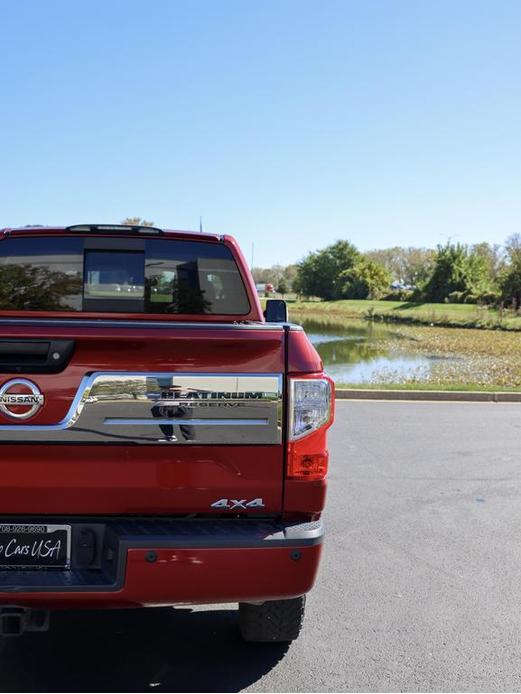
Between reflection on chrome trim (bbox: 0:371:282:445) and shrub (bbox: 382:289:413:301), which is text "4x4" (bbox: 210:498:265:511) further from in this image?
shrub (bbox: 382:289:413:301)

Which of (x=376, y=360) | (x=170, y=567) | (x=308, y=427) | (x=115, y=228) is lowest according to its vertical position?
(x=376, y=360)

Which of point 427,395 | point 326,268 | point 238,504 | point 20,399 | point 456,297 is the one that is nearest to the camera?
point 20,399

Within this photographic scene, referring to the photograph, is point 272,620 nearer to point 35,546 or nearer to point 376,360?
point 35,546

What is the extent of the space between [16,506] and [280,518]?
1022mm

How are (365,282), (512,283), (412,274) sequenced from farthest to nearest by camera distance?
(412,274) → (365,282) → (512,283)

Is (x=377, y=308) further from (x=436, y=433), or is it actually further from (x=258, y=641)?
(x=258, y=641)

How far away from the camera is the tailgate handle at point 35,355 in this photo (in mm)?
2570

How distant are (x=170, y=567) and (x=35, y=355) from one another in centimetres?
95

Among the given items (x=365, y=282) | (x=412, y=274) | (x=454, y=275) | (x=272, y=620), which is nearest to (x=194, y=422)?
(x=272, y=620)

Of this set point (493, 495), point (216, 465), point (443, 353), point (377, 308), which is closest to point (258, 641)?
point (216, 465)

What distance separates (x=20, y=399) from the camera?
2.57m

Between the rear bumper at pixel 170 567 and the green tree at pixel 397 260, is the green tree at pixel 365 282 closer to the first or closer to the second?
the green tree at pixel 397 260

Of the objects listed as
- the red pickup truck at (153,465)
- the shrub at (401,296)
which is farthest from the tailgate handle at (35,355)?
the shrub at (401,296)

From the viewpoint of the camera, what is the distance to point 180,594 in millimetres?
2629
